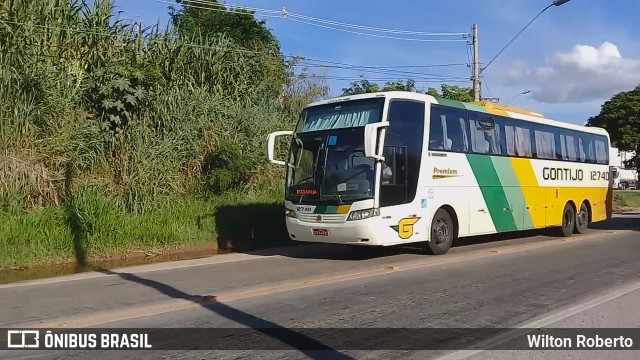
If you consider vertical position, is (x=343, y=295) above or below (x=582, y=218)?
below

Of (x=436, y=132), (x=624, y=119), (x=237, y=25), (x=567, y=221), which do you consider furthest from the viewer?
(x=624, y=119)

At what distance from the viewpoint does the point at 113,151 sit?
1659cm

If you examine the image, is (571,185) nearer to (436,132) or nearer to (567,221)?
(567,221)

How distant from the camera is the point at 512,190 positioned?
15.8 meters

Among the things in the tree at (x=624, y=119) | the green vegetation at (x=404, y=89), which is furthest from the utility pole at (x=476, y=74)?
the tree at (x=624, y=119)

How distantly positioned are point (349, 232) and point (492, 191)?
15.9ft

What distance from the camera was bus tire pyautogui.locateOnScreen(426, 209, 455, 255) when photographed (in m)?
13.2

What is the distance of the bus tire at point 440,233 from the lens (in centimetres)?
1321

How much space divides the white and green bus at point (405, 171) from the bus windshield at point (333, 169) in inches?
0.8

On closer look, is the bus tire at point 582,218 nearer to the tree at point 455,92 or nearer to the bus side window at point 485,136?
the bus side window at point 485,136

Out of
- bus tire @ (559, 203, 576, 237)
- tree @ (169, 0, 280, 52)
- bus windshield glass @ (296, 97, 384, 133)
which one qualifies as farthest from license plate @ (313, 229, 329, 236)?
tree @ (169, 0, 280, 52)

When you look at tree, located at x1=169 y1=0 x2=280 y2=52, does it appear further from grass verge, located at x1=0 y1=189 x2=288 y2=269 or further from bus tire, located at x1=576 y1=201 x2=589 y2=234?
bus tire, located at x1=576 y1=201 x2=589 y2=234

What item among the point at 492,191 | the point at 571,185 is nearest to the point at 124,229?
the point at 492,191

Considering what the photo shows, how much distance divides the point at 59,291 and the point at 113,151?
25.2 feet
